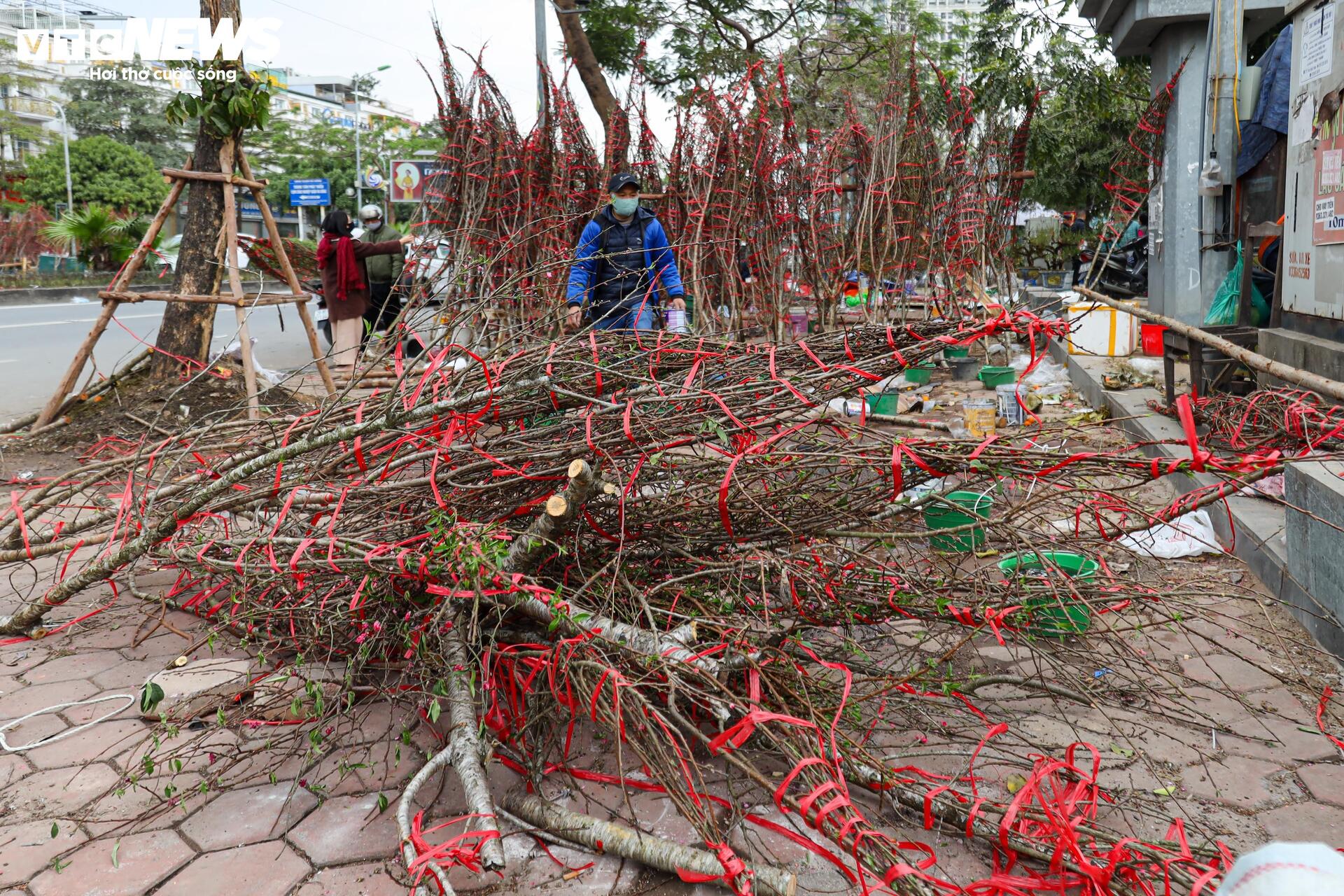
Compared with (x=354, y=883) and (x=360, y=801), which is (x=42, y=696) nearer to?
(x=360, y=801)

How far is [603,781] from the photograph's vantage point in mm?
2422

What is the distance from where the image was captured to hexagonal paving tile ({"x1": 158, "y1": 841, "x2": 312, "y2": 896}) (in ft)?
6.70

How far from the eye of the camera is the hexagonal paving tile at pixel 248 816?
2223 mm

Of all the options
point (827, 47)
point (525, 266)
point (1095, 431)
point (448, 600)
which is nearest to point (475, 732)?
point (448, 600)

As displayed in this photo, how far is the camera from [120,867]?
212cm

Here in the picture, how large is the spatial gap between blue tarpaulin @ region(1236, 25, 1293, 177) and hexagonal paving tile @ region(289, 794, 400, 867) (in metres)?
6.64

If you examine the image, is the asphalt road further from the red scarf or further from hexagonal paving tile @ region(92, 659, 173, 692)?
hexagonal paving tile @ region(92, 659, 173, 692)

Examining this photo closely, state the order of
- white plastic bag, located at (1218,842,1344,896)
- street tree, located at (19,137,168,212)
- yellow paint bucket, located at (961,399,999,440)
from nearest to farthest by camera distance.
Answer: white plastic bag, located at (1218,842,1344,896) < yellow paint bucket, located at (961,399,999,440) < street tree, located at (19,137,168,212)

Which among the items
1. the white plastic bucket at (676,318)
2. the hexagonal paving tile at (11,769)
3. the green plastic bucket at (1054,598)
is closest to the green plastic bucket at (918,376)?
the white plastic bucket at (676,318)

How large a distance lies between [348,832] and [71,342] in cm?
1245

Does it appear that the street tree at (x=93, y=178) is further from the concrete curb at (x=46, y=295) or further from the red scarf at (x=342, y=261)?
the red scarf at (x=342, y=261)

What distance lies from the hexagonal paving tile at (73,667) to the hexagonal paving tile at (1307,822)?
343cm

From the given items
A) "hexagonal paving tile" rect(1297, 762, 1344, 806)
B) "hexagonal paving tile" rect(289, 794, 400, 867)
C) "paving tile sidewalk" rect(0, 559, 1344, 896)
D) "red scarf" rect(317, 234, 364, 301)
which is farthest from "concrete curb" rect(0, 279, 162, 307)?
"hexagonal paving tile" rect(1297, 762, 1344, 806)

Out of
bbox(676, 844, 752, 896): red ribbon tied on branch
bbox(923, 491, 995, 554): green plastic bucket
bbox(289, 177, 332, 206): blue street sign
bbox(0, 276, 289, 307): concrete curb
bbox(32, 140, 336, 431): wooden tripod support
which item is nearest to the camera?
bbox(676, 844, 752, 896): red ribbon tied on branch
